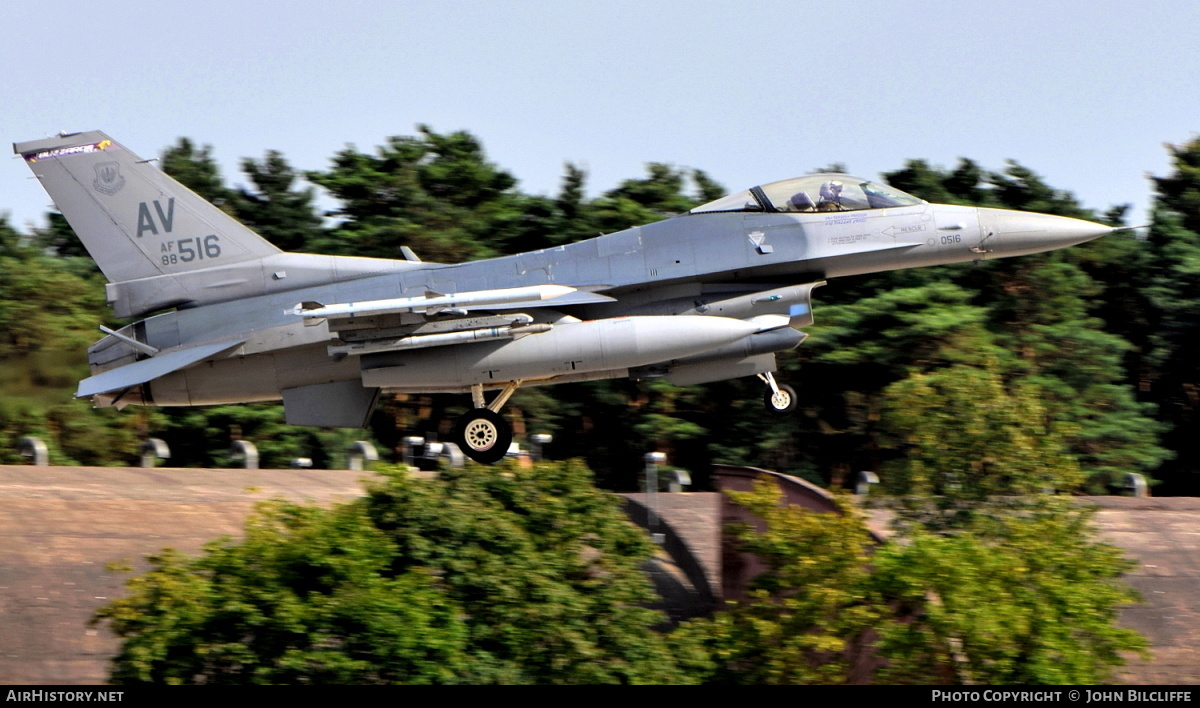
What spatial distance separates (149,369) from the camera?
16906 millimetres

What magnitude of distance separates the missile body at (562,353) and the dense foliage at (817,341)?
10.2m

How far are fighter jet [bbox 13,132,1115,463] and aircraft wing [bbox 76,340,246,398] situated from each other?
3cm

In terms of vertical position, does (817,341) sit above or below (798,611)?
above

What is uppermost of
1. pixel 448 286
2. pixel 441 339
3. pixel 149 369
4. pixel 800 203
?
pixel 800 203

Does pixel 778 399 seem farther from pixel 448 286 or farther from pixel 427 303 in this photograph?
pixel 427 303

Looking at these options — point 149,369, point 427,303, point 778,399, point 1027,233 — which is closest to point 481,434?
point 427,303

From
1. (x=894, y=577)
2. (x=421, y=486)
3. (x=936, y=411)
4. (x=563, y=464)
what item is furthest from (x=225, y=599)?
(x=936, y=411)

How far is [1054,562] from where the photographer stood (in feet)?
46.6

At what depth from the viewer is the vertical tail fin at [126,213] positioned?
57.4 ft

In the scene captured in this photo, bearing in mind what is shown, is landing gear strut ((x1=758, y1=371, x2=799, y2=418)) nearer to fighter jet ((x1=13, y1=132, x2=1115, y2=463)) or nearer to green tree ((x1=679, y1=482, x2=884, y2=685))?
fighter jet ((x1=13, y1=132, x2=1115, y2=463))

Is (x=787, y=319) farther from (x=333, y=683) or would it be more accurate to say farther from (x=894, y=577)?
→ (x=333, y=683)

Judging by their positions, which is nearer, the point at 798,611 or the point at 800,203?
the point at 798,611

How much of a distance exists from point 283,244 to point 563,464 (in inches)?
780

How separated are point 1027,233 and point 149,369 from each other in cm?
1137
